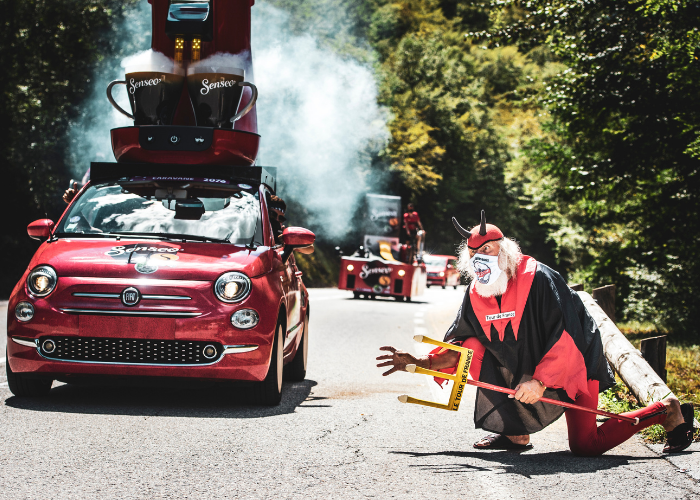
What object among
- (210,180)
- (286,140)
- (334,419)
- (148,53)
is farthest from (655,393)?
(286,140)

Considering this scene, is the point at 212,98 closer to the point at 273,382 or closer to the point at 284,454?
the point at 273,382

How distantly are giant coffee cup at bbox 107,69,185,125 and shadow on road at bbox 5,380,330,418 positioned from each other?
2.45m

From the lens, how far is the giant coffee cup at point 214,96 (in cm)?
801

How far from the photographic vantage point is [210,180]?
718 cm

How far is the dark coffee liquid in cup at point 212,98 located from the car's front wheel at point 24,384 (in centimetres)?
278

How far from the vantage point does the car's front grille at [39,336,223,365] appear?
598 centimetres

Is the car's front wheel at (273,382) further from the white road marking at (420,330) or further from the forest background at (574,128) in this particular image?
the white road marking at (420,330)

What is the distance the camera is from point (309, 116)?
109 ft

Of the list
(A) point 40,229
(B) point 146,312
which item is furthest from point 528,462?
(A) point 40,229

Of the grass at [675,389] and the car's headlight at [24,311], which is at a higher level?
the car's headlight at [24,311]

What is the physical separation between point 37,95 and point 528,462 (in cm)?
1991

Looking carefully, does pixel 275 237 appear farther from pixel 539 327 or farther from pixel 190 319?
pixel 539 327

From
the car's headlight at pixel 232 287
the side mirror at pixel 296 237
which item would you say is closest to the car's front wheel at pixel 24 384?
the car's headlight at pixel 232 287

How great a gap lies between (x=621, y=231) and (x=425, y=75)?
35428 millimetres
